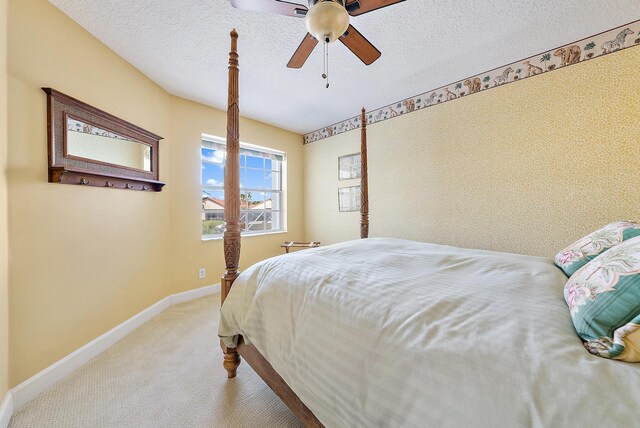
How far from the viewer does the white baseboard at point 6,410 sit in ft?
4.04

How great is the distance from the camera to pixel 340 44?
1.97 m

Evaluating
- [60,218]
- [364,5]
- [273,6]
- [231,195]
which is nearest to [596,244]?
[364,5]

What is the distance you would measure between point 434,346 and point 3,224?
Result: 2.12 meters

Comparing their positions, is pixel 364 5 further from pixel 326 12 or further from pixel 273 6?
pixel 273 6

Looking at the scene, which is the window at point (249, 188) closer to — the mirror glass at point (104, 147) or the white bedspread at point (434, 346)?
the mirror glass at point (104, 147)

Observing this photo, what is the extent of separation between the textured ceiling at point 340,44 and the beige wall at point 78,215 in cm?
23

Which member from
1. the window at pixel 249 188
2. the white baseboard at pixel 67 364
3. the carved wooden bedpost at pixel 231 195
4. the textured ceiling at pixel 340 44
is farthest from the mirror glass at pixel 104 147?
the white baseboard at pixel 67 364

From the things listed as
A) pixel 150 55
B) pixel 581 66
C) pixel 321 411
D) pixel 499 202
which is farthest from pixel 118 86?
pixel 581 66

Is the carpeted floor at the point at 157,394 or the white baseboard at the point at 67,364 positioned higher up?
the white baseboard at the point at 67,364

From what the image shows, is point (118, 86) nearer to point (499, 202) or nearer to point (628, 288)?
point (628, 288)

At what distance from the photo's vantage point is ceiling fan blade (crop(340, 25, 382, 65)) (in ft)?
4.89

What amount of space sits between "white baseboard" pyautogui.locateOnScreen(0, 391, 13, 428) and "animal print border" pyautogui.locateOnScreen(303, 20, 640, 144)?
3.86 metres

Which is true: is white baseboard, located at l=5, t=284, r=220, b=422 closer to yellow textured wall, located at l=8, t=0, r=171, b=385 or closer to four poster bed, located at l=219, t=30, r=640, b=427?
yellow textured wall, located at l=8, t=0, r=171, b=385

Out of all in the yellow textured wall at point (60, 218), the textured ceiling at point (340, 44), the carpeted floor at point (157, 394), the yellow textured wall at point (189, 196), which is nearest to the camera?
the carpeted floor at point (157, 394)
